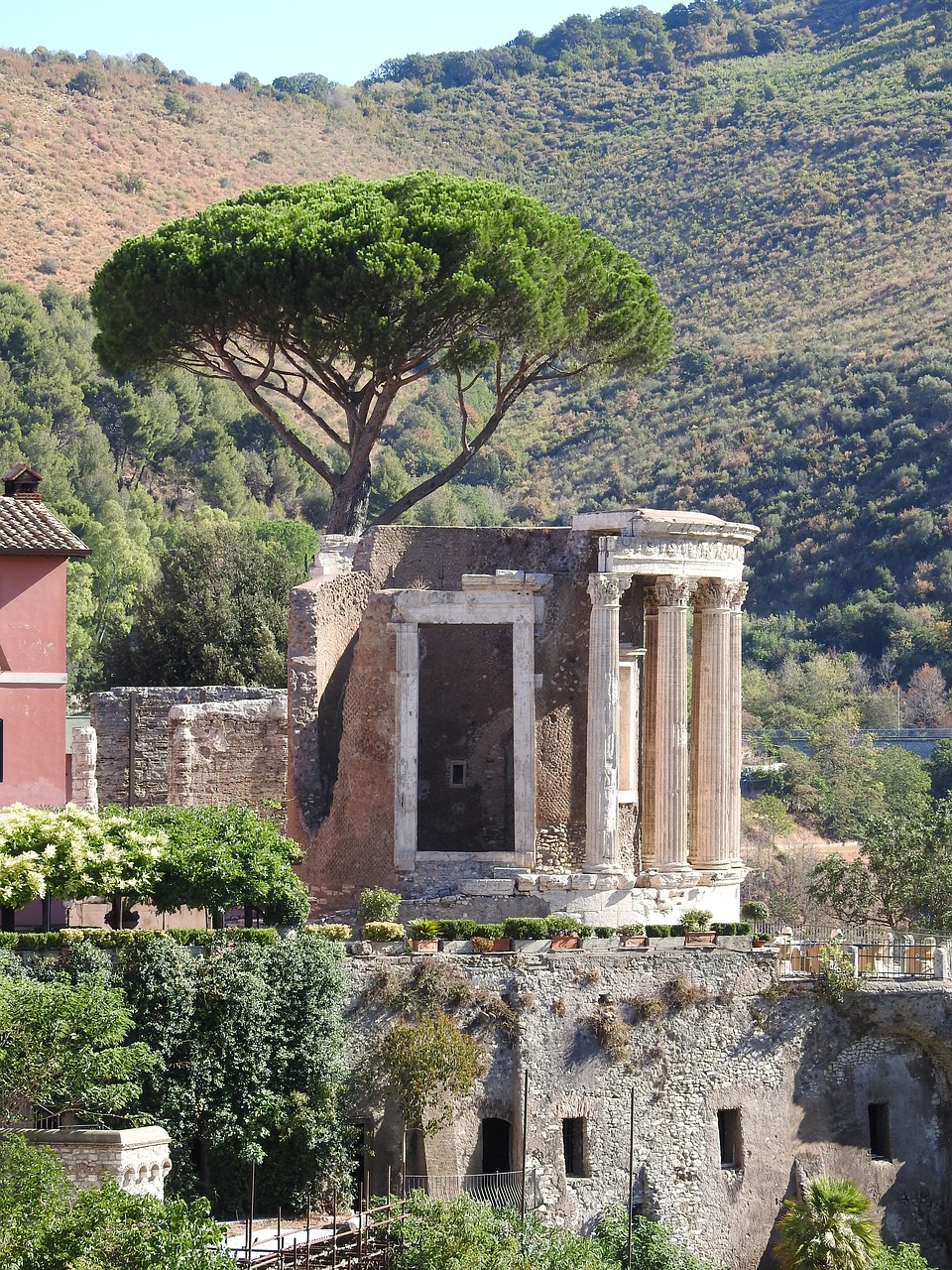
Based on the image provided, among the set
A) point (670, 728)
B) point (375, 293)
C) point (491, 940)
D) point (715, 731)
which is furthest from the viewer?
point (375, 293)

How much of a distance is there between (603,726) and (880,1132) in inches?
357

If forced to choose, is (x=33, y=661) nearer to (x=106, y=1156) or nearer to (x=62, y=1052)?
(x=62, y=1052)

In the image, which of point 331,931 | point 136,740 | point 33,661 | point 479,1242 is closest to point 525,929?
point 331,931

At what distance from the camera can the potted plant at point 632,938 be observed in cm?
4466

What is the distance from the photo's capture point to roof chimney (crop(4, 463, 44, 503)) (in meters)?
49.2

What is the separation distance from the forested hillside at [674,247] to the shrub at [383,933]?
3830 cm

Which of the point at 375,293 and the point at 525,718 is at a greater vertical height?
the point at 375,293

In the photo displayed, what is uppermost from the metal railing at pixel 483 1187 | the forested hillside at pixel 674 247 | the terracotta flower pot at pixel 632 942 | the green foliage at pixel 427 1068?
the forested hillside at pixel 674 247

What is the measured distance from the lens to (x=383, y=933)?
43062 mm

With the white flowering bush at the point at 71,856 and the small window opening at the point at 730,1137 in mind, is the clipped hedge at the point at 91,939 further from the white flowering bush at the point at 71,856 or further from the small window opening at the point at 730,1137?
the small window opening at the point at 730,1137

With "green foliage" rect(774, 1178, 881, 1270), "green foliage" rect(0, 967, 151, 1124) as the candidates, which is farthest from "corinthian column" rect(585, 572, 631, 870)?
"green foliage" rect(0, 967, 151, 1124)

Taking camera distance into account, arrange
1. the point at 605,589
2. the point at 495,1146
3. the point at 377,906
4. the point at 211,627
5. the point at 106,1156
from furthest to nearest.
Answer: the point at 211,627
the point at 605,589
the point at 377,906
the point at 495,1146
the point at 106,1156

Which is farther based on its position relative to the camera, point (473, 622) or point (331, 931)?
point (473, 622)

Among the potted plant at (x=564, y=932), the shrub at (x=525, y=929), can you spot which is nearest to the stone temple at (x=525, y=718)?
the potted plant at (x=564, y=932)
